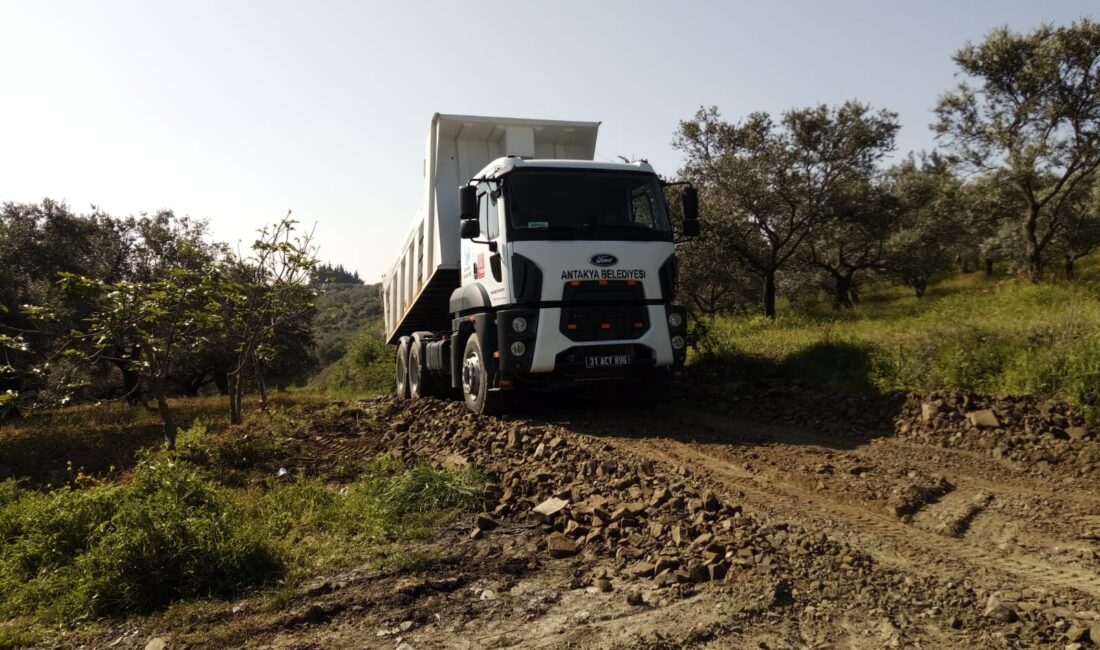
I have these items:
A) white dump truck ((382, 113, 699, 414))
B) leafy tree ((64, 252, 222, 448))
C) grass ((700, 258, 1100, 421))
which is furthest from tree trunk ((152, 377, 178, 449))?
grass ((700, 258, 1100, 421))

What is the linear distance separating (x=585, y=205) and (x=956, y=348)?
14.5ft

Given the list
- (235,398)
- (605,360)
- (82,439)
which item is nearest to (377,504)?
(605,360)

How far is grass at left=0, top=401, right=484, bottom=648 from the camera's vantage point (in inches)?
171

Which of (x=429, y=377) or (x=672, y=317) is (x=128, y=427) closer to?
(x=429, y=377)

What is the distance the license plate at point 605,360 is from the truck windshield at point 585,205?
1343mm

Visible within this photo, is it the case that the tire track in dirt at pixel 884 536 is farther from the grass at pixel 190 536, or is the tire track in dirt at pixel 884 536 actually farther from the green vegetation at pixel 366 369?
the green vegetation at pixel 366 369

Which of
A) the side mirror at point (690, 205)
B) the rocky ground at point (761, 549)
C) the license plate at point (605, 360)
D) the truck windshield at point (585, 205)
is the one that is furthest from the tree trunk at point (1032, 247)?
the license plate at point (605, 360)

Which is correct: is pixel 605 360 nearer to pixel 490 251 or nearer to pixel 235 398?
pixel 490 251

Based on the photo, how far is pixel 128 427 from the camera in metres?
13.5

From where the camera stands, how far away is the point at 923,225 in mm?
19875

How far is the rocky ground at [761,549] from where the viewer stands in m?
3.53

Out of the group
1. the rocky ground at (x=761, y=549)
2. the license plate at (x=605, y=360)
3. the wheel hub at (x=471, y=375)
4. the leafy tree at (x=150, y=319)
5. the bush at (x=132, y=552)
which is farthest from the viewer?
the wheel hub at (x=471, y=375)

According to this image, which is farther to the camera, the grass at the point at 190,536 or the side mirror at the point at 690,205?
the side mirror at the point at 690,205

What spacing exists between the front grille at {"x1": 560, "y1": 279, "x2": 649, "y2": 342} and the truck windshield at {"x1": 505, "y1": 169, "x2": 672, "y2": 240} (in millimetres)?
578
